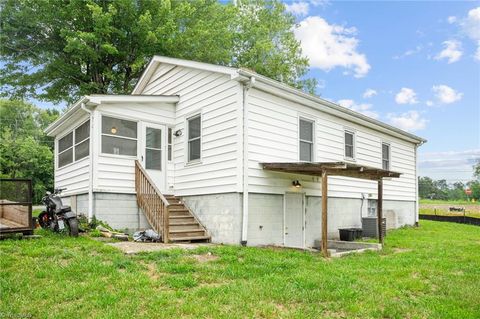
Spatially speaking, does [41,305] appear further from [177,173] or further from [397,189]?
[397,189]

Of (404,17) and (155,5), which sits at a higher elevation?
(155,5)

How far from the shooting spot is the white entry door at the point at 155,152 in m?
11.3

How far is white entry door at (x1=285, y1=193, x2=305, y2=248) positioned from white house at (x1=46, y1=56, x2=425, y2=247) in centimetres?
3

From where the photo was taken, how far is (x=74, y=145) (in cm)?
1222

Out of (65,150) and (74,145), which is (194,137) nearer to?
(74,145)

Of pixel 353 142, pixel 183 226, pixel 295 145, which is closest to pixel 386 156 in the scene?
pixel 353 142

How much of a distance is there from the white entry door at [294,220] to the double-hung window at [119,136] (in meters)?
4.56

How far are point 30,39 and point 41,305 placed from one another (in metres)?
19.2

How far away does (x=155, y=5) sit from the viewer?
19.9 m

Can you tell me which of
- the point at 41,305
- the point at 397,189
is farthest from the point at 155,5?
the point at 41,305

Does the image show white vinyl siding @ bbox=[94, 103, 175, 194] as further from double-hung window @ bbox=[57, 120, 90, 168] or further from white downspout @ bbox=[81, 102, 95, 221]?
double-hung window @ bbox=[57, 120, 90, 168]

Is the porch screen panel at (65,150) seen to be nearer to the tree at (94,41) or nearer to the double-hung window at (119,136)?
the double-hung window at (119,136)

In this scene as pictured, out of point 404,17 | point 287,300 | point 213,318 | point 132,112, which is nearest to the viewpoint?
point 213,318

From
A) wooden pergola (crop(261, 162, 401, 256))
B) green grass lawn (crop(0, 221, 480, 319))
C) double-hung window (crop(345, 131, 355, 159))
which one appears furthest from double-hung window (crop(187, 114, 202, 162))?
double-hung window (crop(345, 131, 355, 159))
